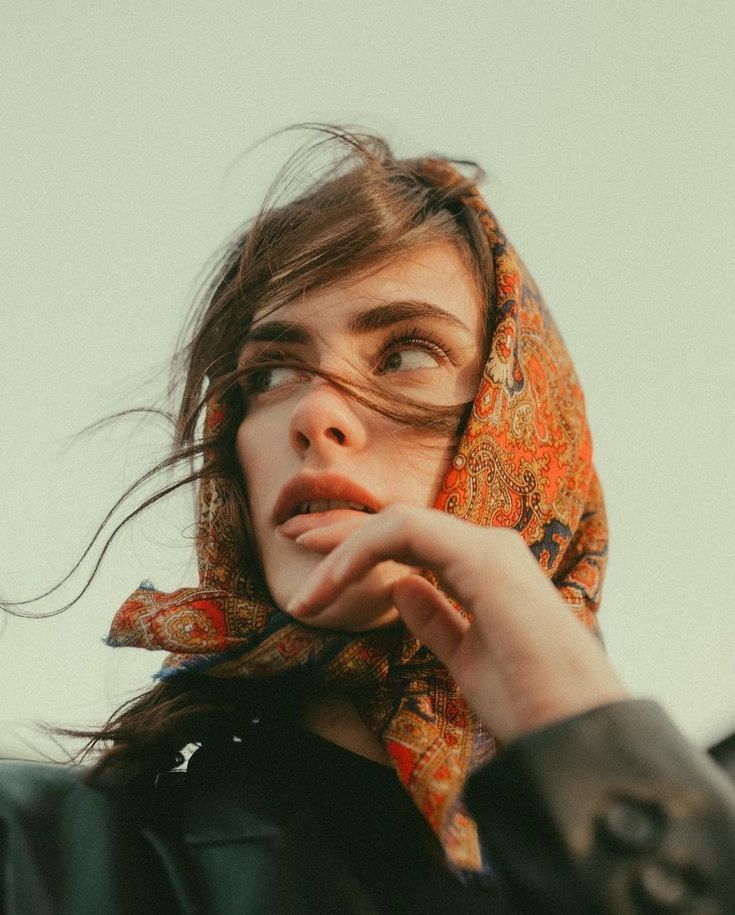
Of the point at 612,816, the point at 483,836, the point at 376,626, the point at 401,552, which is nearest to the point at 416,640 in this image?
the point at 376,626

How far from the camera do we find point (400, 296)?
1.54m

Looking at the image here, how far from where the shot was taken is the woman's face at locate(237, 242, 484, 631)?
4.37ft

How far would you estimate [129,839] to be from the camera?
1246 mm

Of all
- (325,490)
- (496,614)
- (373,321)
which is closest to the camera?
(496,614)

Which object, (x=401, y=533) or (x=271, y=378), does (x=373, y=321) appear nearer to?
(x=271, y=378)

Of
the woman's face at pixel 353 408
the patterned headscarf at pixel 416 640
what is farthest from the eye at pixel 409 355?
the patterned headscarf at pixel 416 640

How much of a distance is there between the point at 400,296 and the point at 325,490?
17.3 inches

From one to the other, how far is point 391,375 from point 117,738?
831mm

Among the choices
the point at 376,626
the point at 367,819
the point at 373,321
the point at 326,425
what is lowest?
the point at 367,819

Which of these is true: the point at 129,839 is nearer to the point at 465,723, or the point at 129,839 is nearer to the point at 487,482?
the point at 465,723

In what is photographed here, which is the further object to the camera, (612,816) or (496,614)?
(496,614)

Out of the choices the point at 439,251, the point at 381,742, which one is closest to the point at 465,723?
the point at 381,742

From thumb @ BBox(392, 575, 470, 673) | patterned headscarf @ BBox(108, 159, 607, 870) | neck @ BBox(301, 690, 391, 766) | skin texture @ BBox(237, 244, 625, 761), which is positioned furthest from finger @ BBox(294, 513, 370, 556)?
neck @ BBox(301, 690, 391, 766)

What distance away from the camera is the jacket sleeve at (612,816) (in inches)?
31.8
